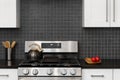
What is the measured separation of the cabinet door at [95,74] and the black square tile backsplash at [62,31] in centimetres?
64

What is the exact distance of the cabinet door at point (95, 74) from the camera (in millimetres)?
2773

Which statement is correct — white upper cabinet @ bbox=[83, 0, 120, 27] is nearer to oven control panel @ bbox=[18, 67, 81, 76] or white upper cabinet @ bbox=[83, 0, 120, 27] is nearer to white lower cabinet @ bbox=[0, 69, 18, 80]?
oven control panel @ bbox=[18, 67, 81, 76]

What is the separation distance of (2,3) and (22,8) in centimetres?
38

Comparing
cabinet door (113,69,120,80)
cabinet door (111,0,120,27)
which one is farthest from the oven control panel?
cabinet door (111,0,120,27)

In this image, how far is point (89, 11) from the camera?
10.0ft

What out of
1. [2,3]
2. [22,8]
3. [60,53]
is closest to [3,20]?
[2,3]

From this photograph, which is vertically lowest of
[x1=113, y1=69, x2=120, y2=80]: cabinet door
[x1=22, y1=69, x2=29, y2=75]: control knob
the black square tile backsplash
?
[x1=113, y1=69, x2=120, y2=80]: cabinet door

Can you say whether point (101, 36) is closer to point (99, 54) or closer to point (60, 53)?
point (99, 54)

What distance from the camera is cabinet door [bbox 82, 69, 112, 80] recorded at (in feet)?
9.10

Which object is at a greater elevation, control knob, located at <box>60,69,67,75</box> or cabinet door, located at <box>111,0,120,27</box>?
cabinet door, located at <box>111,0,120,27</box>

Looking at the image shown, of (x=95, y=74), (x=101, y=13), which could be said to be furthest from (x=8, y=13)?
(x=95, y=74)

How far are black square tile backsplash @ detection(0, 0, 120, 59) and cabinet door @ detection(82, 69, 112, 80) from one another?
0.64m

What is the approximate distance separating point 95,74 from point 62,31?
2.83 ft

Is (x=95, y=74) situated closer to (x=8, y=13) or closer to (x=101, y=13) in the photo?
(x=101, y=13)
